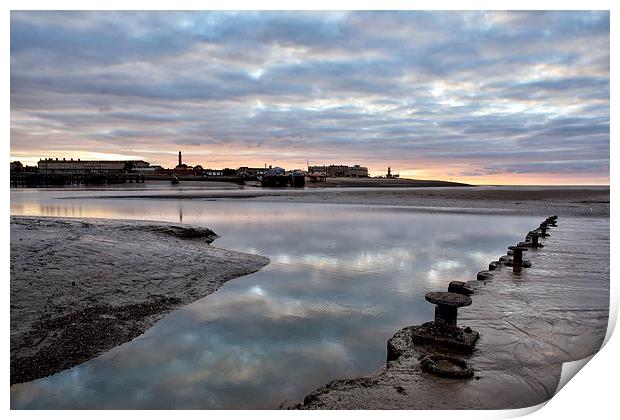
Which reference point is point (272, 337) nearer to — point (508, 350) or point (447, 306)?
point (447, 306)

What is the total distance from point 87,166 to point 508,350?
13864 centimetres

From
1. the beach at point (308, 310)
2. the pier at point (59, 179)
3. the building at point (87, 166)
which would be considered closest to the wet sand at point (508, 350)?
the beach at point (308, 310)

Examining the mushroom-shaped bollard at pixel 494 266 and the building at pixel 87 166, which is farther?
the building at pixel 87 166

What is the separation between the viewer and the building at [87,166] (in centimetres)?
11625

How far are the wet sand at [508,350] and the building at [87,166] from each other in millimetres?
128700

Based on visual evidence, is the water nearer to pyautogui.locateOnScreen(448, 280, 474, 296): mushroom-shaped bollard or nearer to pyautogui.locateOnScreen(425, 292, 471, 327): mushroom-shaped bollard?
pyautogui.locateOnScreen(448, 280, 474, 296): mushroom-shaped bollard

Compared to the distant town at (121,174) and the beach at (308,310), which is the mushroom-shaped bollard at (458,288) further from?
the distant town at (121,174)

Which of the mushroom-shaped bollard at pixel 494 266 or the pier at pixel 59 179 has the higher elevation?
the pier at pixel 59 179

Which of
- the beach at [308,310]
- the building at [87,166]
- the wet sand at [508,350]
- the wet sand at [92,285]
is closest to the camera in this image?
the wet sand at [508,350]

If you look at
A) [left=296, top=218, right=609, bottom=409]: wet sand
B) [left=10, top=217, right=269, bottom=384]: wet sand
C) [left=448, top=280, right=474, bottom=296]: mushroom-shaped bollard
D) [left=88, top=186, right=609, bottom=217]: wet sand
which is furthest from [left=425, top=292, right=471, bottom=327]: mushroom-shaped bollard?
[left=88, top=186, right=609, bottom=217]: wet sand

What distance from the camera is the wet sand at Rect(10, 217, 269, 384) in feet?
15.9
